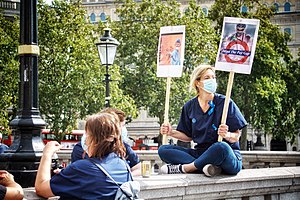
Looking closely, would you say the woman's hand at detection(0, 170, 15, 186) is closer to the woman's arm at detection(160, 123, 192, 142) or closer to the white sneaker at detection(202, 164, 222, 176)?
the white sneaker at detection(202, 164, 222, 176)

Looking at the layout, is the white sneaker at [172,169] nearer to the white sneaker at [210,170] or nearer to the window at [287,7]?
the white sneaker at [210,170]

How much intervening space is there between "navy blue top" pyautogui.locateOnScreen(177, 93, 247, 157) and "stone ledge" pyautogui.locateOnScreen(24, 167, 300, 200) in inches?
19.4

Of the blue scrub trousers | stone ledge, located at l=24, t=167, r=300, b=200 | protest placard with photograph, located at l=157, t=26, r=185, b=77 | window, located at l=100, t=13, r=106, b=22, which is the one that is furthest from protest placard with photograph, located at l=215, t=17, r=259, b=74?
window, located at l=100, t=13, r=106, b=22

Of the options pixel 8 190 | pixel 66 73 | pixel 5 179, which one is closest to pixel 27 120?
pixel 5 179

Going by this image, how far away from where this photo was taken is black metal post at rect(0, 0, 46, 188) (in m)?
6.72

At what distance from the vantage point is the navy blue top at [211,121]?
22.8 feet

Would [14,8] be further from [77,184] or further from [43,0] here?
[77,184]

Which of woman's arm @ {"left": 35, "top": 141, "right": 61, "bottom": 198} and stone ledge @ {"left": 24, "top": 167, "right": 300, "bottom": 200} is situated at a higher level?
woman's arm @ {"left": 35, "top": 141, "right": 61, "bottom": 198}

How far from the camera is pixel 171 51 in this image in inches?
298

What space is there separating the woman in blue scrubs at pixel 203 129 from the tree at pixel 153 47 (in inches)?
1198

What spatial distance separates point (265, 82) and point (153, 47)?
790cm

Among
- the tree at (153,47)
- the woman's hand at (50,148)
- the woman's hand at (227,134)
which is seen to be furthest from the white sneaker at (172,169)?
the tree at (153,47)

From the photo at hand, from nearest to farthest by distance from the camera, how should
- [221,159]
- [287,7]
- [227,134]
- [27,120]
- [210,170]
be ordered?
[210,170]
[221,159]
[227,134]
[27,120]
[287,7]

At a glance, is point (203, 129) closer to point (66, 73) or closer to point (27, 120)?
point (27, 120)
